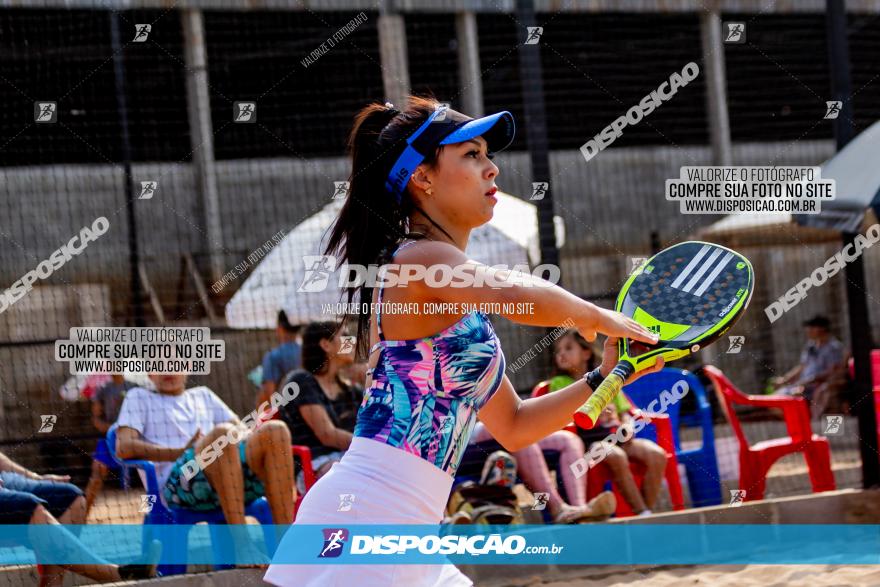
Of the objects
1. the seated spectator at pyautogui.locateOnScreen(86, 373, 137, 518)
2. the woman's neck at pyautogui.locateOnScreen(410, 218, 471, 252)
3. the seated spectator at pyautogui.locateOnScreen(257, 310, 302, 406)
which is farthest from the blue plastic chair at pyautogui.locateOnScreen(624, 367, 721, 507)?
the woman's neck at pyautogui.locateOnScreen(410, 218, 471, 252)

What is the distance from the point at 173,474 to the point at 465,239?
138 inches

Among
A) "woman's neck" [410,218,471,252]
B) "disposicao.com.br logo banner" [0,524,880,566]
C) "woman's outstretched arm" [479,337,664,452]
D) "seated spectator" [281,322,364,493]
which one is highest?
"woman's neck" [410,218,471,252]

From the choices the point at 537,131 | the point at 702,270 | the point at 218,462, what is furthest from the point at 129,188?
the point at 702,270

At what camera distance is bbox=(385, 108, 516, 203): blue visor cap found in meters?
2.58

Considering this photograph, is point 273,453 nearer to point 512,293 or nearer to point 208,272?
point 512,293

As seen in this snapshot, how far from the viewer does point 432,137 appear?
2586 millimetres

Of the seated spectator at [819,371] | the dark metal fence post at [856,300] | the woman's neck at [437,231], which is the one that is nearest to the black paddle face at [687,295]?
the woman's neck at [437,231]

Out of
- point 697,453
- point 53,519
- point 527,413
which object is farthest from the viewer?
point 697,453

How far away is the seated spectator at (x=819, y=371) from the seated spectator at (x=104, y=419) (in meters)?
5.29

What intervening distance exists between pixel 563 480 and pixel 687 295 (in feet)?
11.4

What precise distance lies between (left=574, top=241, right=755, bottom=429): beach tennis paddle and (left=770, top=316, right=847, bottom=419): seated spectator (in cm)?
640

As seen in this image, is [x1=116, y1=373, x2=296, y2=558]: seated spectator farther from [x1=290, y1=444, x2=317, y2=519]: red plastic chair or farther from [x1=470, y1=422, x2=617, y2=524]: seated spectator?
[x1=470, y1=422, x2=617, y2=524]: seated spectator

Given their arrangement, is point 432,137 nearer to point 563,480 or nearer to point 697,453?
point 563,480

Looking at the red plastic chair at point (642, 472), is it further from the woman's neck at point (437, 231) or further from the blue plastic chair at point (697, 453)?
the woman's neck at point (437, 231)
